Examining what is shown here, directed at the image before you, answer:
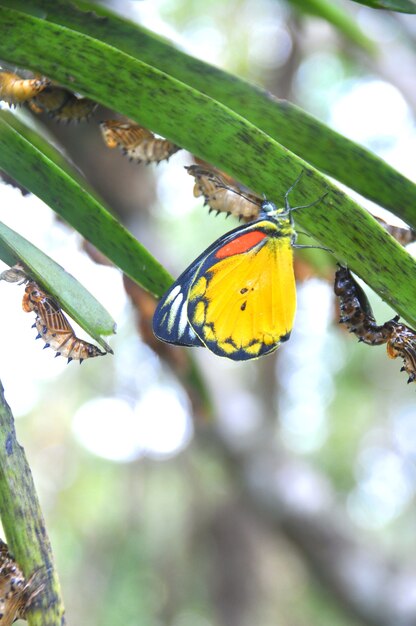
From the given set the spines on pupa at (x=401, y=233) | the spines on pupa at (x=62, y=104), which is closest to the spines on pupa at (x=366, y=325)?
the spines on pupa at (x=401, y=233)

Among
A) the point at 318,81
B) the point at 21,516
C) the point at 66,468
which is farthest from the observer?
the point at 66,468

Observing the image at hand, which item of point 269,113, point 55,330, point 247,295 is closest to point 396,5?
point 269,113

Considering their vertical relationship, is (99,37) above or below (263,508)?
above

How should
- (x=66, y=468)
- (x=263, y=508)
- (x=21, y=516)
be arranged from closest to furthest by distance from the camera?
(x=21, y=516) < (x=263, y=508) < (x=66, y=468)

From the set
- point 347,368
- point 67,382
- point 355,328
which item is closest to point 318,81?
point 347,368

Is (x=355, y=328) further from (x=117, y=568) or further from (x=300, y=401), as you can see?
(x=300, y=401)

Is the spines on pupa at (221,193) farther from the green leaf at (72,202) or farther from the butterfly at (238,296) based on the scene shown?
the green leaf at (72,202)

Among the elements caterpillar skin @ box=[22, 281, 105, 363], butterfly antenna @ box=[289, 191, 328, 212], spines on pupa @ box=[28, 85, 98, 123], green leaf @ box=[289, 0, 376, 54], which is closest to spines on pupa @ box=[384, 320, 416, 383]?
butterfly antenna @ box=[289, 191, 328, 212]
